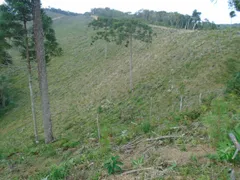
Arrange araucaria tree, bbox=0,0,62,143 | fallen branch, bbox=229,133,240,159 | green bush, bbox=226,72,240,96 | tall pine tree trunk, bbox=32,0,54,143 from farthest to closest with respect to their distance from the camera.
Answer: araucaria tree, bbox=0,0,62,143 → tall pine tree trunk, bbox=32,0,54,143 → green bush, bbox=226,72,240,96 → fallen branch, bbox=229,133,240,159

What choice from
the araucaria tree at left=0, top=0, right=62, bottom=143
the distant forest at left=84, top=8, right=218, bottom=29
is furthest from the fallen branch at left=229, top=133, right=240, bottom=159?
the distant forest at left=84, top=8, right=218, bottom=29

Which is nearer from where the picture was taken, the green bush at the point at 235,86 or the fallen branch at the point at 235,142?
the fallen branch at the point at 235,142

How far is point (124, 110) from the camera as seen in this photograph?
15281mm

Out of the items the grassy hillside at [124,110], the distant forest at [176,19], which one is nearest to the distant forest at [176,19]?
the distant forest at [176,19]

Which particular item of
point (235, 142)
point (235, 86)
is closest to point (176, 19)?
point (235, 86)

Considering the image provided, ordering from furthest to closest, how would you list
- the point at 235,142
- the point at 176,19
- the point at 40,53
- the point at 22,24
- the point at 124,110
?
the point at 176,19
the point at 124,110
the point at 22,24
the point at 40,53
the point at 235,142

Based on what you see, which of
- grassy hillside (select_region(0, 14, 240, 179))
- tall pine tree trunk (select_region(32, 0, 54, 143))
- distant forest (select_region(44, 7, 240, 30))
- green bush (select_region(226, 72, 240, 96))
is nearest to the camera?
grassy hillside (select_region(0, 14, 240, 179))

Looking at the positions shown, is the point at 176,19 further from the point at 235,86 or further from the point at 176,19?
the point at 235,86

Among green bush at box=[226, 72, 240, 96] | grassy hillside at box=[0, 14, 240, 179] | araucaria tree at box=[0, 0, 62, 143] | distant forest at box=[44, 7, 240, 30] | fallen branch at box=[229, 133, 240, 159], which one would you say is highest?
distant forest at box=[44, 7, 240, 30]

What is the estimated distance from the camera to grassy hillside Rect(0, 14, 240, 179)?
12.1 ft

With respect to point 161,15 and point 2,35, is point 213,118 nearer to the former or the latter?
point 2,35

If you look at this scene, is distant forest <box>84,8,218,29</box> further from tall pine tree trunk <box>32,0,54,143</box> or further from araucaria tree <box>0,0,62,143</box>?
tall pine tree trunk <box>32,0,54,143</box>

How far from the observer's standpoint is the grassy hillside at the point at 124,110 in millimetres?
3689

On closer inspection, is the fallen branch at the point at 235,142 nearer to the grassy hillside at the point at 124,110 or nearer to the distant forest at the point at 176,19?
the grassy hillside at the point at 124,110
